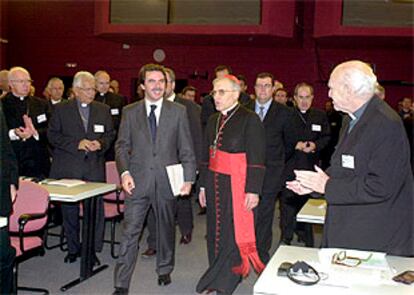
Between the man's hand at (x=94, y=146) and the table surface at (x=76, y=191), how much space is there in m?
0.47

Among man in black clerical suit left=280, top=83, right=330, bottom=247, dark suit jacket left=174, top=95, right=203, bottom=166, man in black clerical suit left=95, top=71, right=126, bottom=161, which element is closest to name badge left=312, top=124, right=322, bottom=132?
man in black clerical suit left=280, top=83, right=330, bottom=247

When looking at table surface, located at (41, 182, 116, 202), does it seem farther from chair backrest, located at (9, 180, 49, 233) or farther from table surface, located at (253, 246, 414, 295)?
table surface, located at (253, 246, 414, 295)

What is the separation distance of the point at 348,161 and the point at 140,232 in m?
1.90

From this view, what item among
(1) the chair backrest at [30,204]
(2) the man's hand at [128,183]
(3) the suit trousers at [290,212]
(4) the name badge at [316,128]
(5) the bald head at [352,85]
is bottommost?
(3) the suit trousers at [290,212]

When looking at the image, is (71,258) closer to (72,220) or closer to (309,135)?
(72,220)

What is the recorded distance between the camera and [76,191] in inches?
155

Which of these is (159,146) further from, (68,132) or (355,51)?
(355,51)

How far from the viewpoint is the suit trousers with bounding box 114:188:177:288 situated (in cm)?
379

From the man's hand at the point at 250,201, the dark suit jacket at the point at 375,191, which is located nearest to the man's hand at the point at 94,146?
the man's hand at the point at 250,201

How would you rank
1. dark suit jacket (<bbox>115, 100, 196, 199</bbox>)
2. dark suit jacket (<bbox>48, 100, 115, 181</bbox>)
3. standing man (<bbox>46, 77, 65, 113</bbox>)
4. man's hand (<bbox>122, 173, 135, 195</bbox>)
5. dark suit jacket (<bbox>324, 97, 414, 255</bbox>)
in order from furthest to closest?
standing man (<bbox>46, 77, 65, 113</bbox>) → dark suit jacket (<bbox>48, 100, 115, 181</bbox>) → dark suit jacket (<bbox>115, 100, 196, 199</bbox>) → man's hand (<bbox>122, 173, 135, 195</bbox>) → dark suit jacket (<bbox>324, 97, 414, 255</bbox>)

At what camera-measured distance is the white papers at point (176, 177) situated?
391 cm

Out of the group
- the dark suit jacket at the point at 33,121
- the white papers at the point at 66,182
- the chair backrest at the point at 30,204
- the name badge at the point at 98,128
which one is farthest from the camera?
the dark suit jacket at the point at 33,121

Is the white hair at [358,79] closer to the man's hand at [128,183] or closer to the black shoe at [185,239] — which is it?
the man's hand at [128,183]

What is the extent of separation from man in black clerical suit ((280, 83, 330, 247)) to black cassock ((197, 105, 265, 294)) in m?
1.59
